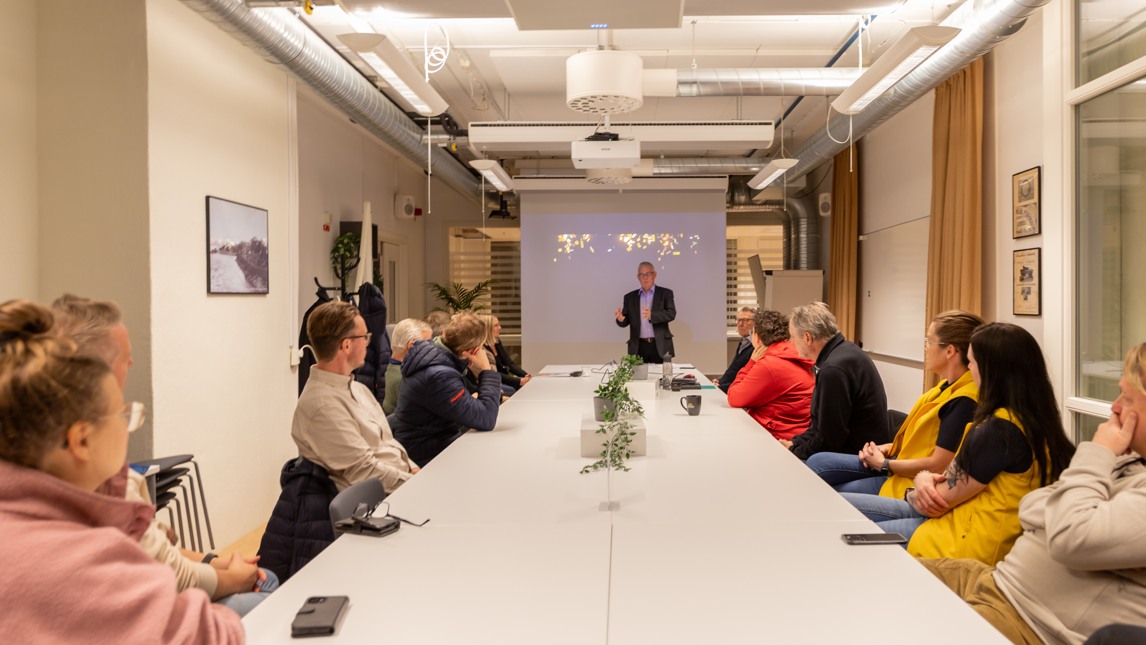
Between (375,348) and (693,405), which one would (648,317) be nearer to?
(375,348)

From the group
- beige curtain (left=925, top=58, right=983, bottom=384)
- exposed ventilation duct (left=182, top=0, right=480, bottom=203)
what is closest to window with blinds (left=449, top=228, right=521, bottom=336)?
exposed ventilation duct (left=182, top=0, right=480, bottom=203)

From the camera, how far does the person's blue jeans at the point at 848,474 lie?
3.22 m

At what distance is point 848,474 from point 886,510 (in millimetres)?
561

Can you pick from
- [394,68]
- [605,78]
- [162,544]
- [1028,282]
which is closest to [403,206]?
[605,78]

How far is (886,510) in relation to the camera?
2.75m

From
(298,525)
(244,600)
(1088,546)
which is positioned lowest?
(244,600)

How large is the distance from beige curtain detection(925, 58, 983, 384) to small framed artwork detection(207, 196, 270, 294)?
5.09 metres

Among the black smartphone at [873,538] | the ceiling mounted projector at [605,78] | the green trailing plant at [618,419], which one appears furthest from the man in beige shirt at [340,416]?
the ceiling mounted projector at [605,78]

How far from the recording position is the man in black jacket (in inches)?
→ 135

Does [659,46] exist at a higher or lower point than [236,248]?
higher

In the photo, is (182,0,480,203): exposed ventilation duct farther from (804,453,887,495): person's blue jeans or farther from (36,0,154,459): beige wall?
(804,453,887,495): person's blue jeans

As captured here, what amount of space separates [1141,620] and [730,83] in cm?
502

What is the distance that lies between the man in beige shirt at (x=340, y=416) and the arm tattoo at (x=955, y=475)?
1.86 meters

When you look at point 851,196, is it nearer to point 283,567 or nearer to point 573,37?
point 573,37
